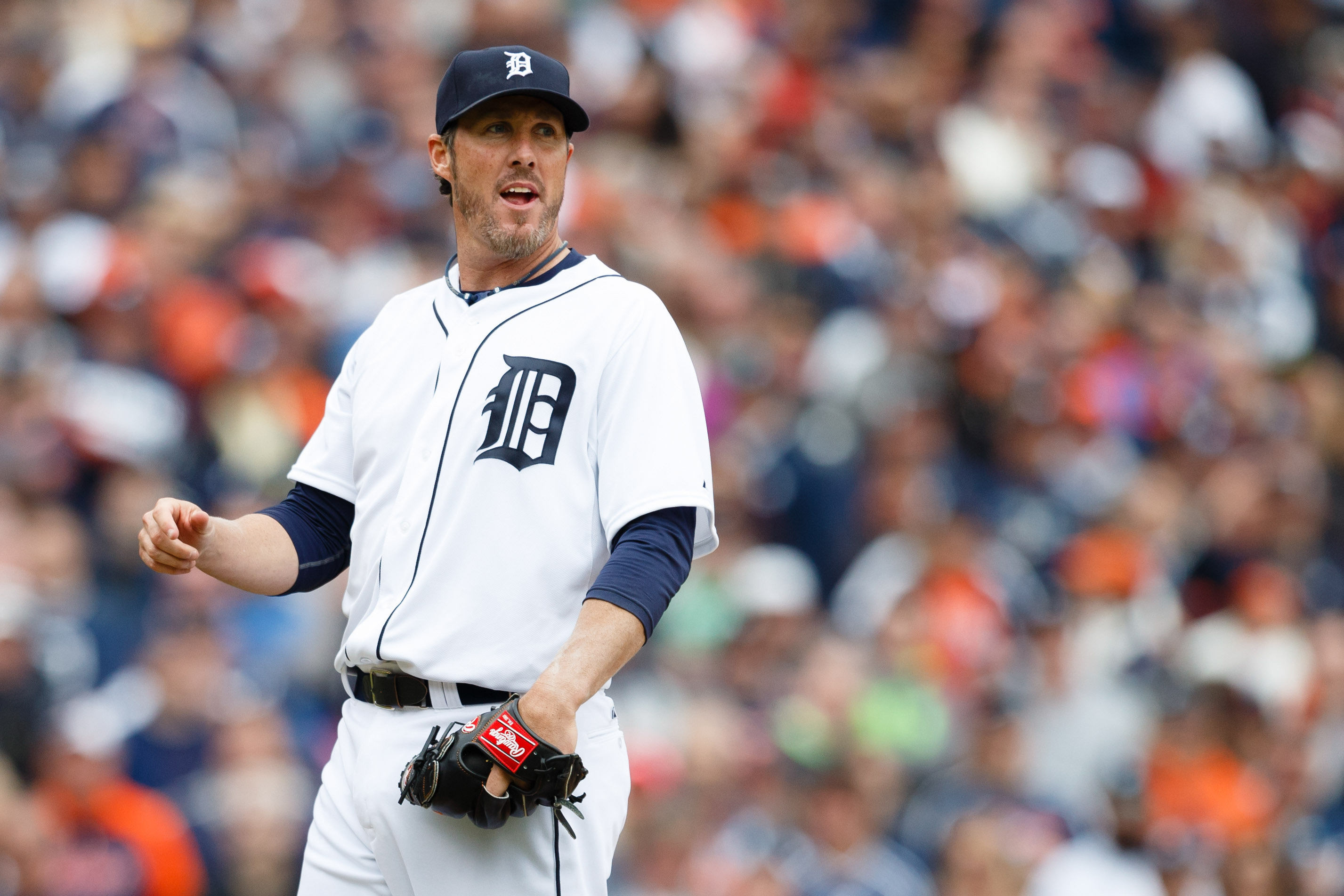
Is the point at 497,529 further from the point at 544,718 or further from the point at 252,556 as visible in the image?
the point at 252,556

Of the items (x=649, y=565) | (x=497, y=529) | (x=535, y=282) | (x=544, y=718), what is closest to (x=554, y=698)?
(x=544, y=718)

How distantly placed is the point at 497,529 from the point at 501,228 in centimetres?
56

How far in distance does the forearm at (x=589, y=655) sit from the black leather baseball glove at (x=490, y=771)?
8cm

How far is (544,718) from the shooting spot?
2.54 meters

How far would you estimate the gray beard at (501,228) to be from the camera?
2932mm

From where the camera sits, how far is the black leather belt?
280cm

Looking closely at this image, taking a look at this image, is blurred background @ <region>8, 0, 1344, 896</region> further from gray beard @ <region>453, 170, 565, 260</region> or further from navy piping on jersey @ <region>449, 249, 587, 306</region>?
gray beard @ <region>453, 170, 565, 260</region>

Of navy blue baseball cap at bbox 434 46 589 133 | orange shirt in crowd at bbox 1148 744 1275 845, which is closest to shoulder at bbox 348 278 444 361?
navy blue baseball cap at bbox 434 46 589 133

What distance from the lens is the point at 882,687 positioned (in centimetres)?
678

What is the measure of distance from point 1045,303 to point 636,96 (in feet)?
8.63

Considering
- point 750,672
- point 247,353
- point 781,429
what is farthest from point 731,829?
point 247,353

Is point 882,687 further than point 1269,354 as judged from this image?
No

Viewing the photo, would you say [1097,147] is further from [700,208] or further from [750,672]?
[750,672]

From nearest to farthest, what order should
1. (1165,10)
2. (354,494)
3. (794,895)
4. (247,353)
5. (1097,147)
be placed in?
1. (354,494)
2. (794,895)
3. (247,353)
4. (1097,147)
5. (1165,10)
